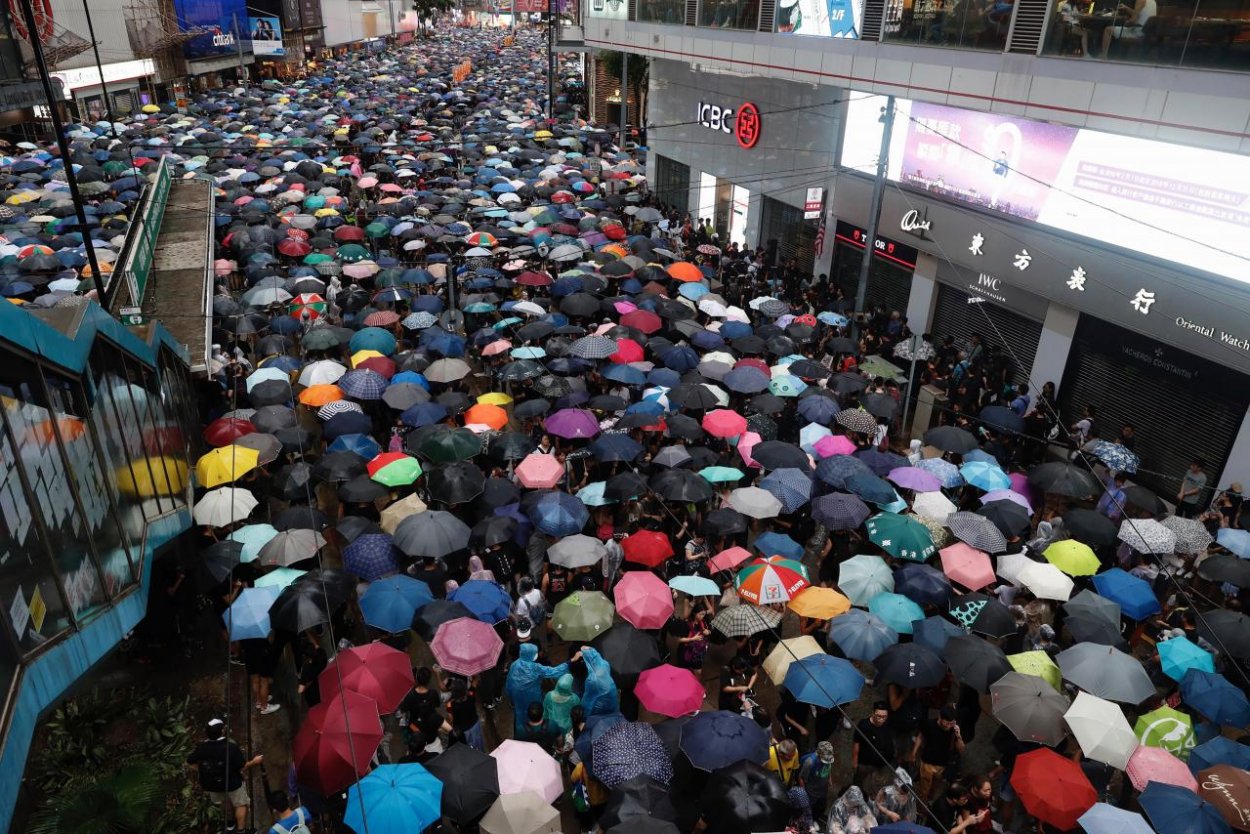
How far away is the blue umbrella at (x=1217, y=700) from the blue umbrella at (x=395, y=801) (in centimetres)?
658

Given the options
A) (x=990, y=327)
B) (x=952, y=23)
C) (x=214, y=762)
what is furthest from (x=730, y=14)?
(x=214, y=762)

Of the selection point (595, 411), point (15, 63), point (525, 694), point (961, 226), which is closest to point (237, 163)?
point (15, 63)

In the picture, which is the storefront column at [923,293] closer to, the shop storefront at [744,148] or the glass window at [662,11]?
the shop storefront at [744,148]

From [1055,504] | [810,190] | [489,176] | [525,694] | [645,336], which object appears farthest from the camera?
[489,176]

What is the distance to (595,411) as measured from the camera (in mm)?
12883

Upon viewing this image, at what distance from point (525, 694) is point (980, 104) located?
1201 centimetres

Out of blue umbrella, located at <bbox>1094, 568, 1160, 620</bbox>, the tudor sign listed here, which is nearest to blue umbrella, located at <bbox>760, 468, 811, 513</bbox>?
blue umbrella, located at <bbox>1094, 568, 1160, 620</bbox>

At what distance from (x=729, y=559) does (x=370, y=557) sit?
12.9 feet

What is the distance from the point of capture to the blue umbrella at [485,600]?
836 cm

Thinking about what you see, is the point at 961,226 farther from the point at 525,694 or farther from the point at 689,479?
the point at 525,694

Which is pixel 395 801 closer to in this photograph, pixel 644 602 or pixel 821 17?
pixel 644 602

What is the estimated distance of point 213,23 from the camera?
165 feet

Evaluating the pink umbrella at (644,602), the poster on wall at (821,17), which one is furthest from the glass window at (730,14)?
the pink umbrella at (644,602)

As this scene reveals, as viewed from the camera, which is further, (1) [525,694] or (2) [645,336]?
(2) [645,336]
